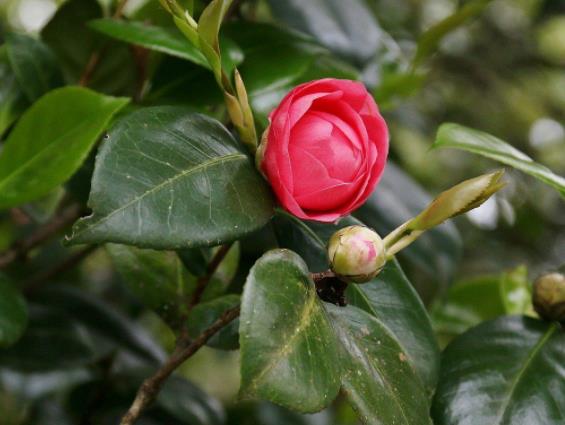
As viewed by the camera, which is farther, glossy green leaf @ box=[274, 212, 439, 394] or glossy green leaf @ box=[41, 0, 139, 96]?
glossy green leaf @ box=[41, 0, 139, 96]

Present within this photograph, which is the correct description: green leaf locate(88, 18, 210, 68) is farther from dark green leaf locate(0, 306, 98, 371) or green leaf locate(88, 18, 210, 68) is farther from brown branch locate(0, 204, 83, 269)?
dark green leaf locate(0, 306, 98, 371)

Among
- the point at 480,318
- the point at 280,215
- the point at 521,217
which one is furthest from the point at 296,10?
the point at 521,217

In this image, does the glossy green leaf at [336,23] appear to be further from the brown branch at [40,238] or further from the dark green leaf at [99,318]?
the dark green leaf at [99,318]

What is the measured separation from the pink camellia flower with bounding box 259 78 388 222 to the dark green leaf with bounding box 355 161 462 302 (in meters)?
0.35

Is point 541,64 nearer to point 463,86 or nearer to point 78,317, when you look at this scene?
point 463,86

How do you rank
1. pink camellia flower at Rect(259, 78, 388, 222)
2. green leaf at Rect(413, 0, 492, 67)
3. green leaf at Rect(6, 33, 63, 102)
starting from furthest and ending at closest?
green leaf at Rect(413, 0, 492, 67), green leaf at Rect(6, 33, 63, 102), pink camellia flower at Rect(259, 78, 388, 222)

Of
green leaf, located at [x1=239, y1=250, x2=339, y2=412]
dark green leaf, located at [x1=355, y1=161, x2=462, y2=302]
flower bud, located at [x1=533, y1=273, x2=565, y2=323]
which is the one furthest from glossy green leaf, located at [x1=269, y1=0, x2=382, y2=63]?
green leaf, located at [x1=239, y1=250, x2=339, y2=412]

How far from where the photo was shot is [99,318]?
1.13 metres

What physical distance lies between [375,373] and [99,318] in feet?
2.19

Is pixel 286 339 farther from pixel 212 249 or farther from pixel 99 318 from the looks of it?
pixel 99 318

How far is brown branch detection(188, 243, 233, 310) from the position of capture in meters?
0.70

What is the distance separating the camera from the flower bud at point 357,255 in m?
0.53

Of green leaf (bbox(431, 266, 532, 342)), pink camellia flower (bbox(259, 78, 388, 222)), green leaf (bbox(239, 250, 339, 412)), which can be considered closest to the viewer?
green leaf (bbox(239, 250, 339, 412))

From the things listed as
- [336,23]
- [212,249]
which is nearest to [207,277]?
[212,249]
